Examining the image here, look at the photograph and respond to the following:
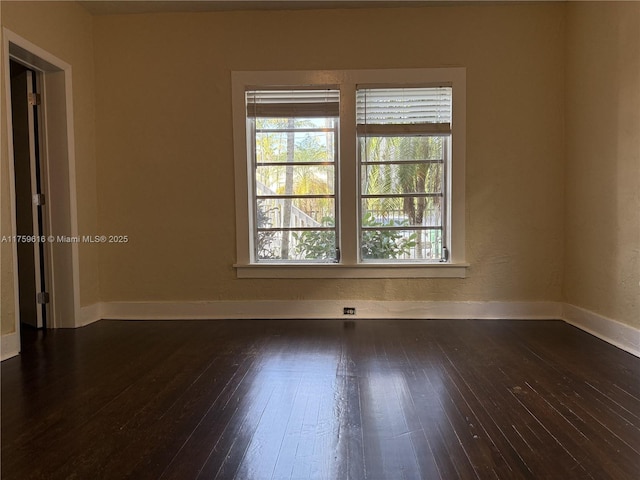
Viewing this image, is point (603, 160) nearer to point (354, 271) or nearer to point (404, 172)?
point (404, 172)

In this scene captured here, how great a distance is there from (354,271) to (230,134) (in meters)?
1.72

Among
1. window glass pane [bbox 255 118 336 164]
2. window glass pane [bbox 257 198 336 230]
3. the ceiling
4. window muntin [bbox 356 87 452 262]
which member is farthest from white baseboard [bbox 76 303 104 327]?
the ceiling

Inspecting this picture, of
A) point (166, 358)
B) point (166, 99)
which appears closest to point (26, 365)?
point (166, 358)

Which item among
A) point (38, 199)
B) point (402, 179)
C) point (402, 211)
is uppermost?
point (402, 179)

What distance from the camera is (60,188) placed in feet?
11.8

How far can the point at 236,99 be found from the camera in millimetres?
3832

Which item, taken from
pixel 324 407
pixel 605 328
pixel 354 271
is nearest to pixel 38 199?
pixel 354 271

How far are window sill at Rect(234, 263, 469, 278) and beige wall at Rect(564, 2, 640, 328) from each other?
0.99 m

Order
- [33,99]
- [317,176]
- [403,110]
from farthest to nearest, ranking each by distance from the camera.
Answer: [317,176] < [403,110] < [33,99]

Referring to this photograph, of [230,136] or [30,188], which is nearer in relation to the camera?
[30,188]

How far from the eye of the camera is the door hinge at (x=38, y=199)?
3576 millimetres

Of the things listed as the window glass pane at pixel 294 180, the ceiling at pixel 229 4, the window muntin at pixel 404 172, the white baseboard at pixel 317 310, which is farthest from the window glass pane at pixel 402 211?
the ceiling at pixel 229 4

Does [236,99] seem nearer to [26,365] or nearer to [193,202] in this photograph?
[193,202]

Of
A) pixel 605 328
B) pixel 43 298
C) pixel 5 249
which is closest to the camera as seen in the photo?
pixel 5 249
